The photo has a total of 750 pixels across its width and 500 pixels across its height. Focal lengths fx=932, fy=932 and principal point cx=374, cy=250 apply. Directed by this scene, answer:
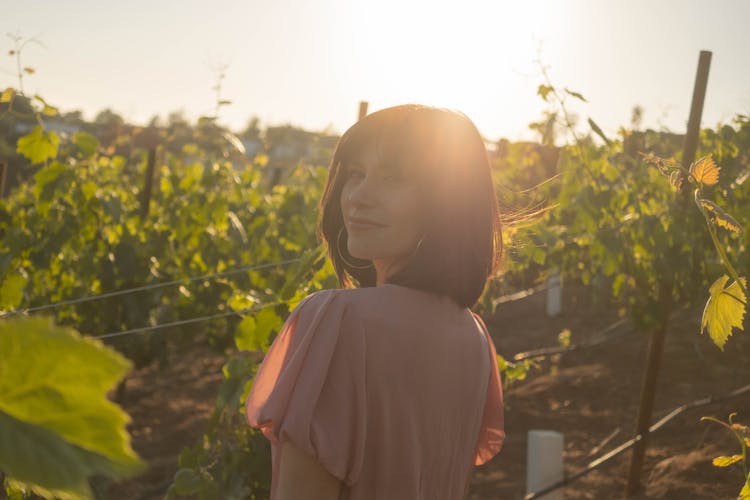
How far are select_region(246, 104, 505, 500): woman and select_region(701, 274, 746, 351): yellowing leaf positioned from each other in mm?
492

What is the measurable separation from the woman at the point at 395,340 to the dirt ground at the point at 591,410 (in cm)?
304

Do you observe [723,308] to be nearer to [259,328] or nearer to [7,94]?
[259,328]

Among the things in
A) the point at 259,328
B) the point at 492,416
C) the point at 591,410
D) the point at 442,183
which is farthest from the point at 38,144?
the point at 591,410

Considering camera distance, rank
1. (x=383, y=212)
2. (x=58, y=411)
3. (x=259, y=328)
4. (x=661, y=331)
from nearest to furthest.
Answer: (x=58, y=411) → (x=383, y=212) → (x=259, y=328) → (x=661, y=331)

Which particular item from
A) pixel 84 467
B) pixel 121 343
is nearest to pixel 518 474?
pixel 121 343

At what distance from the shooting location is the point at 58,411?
216 mm

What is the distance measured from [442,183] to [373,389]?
0.38m

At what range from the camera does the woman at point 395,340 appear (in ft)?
4.64

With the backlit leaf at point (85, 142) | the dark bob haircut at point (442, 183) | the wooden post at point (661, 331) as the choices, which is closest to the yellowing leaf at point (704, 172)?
the dark bob haircut at point (442, 183)

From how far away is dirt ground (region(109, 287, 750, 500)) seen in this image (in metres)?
4.74

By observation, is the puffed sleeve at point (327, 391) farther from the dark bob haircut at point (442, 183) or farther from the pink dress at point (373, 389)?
the dark bob haircut at point (442, 183)

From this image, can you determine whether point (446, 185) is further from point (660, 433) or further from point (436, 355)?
point (660, 433)

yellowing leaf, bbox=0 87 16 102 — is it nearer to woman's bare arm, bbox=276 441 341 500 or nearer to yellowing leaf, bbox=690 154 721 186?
woman's bare arm, bbox=276 441 341 500

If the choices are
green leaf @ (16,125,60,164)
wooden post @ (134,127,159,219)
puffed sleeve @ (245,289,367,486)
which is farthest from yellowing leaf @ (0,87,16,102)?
puffed sleeve @ (245,289,367,486)
